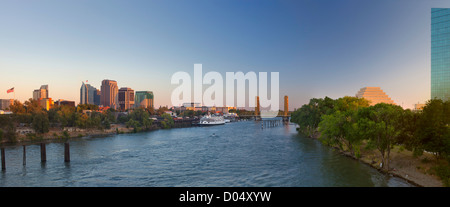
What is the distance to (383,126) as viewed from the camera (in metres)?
27.4

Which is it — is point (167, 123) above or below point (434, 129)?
below

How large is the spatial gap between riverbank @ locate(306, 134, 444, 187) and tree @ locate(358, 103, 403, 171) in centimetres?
136

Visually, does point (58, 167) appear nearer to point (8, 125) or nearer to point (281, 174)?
point (281, 174)

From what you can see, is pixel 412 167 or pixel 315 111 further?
pixel 315 111

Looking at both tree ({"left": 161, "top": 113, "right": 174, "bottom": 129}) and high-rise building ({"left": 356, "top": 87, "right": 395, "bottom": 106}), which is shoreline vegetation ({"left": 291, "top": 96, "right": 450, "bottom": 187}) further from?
high-rise building ({"left": 356, "top": 87, "right": 395, "bottom": 106})

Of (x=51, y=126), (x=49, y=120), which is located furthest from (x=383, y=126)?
(x=49, y=120)

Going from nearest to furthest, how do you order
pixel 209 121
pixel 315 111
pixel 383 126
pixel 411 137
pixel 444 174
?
pixel 444 174 < pixel 383 126 < pixel 411 137 < pixel 315 111 < pixel 209 121

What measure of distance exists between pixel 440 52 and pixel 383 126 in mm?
59138

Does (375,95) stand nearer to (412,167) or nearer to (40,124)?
(412,167)

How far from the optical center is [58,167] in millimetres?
35469

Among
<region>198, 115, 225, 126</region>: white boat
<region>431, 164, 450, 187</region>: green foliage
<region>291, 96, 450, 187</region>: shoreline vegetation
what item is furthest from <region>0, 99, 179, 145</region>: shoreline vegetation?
<region>431, 164, 450, 187</region>: green foliage

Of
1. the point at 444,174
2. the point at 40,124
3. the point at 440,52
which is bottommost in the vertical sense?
the point at 444,174
